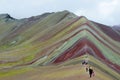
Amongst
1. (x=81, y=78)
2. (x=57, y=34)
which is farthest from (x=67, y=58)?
(x=57, y=34)

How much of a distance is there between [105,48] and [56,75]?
144 feet

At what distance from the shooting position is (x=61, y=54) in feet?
384

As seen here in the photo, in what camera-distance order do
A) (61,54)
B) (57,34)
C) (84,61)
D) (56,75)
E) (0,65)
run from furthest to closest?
(57,34) < (0,65) < (61,54) < (84,61) < (56,75)

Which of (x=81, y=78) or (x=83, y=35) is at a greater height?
(x=83, y=35)

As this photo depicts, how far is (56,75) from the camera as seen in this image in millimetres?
82812

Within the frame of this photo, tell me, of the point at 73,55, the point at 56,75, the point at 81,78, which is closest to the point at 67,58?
the point at 73,55

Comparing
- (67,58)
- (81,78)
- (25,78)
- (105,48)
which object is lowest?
(81,78)

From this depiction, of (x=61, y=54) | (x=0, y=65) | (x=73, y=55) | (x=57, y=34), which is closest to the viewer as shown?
(x=73, y=55)

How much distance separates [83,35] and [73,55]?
17614mm

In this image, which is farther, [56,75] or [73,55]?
[73,55]

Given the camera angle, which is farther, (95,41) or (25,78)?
(95,41)

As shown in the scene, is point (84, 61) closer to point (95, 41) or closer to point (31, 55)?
point (95, 41)

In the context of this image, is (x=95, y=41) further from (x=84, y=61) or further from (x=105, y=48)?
(x=84, y=61)

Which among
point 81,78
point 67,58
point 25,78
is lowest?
point 81,78
